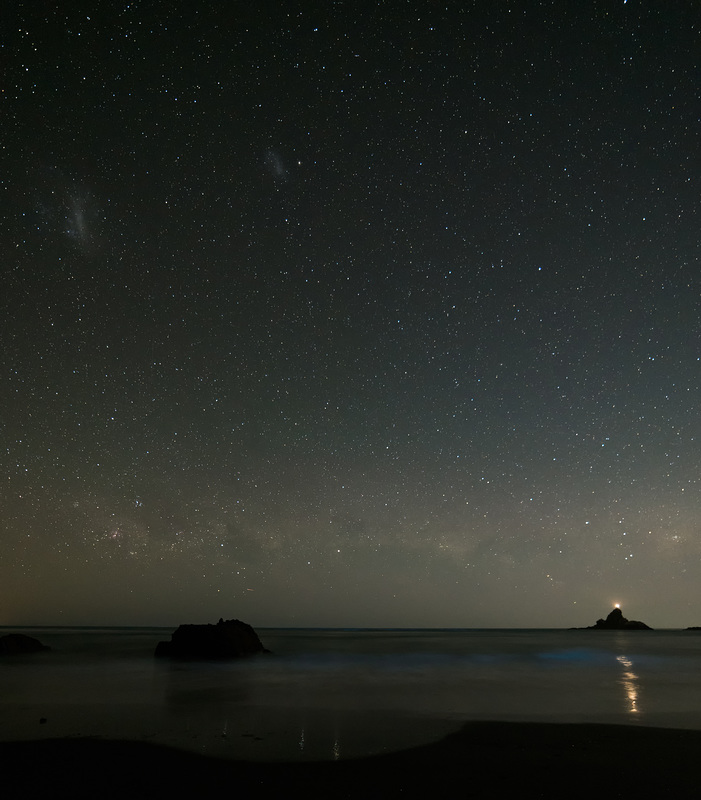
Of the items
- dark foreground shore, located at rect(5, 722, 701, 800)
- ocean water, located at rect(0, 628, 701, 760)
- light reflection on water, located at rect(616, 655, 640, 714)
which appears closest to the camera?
dark foreground shore, located at rect(5, 722, 701, 800)

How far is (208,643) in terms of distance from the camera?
106 feet

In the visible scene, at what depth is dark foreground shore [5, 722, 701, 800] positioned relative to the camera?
719 cm

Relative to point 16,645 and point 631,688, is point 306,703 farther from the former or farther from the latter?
point 16,645

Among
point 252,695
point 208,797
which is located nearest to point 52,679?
point 252,695

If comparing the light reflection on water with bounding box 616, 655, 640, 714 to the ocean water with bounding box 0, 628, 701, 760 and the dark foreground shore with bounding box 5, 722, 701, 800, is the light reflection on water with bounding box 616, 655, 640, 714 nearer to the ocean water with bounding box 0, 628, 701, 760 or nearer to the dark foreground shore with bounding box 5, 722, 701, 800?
the ocean water with bounding box 0, 628, 701, 760

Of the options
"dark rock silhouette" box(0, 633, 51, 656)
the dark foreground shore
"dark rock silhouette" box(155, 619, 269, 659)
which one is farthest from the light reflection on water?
"dark rock silhouette" box(0, 633, 51, 656)

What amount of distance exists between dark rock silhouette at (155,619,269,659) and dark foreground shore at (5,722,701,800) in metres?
23.8

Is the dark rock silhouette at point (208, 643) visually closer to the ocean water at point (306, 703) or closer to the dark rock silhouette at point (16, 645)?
the ocean water at point (306, 703)

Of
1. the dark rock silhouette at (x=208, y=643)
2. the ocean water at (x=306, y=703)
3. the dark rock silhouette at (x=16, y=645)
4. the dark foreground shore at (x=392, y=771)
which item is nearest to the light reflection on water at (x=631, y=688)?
the ocean water at (x=306, y=703)

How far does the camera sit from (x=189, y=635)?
1312 inches

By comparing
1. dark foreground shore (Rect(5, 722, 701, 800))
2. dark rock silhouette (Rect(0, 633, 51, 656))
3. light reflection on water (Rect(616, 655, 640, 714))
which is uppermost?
dark foreground shore (Rect(5, 722, 701, 800))

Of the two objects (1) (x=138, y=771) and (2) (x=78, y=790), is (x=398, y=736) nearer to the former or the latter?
(1) (x=138, y=771)

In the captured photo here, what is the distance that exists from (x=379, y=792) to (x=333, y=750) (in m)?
2.74

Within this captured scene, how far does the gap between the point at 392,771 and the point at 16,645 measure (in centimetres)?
3839
